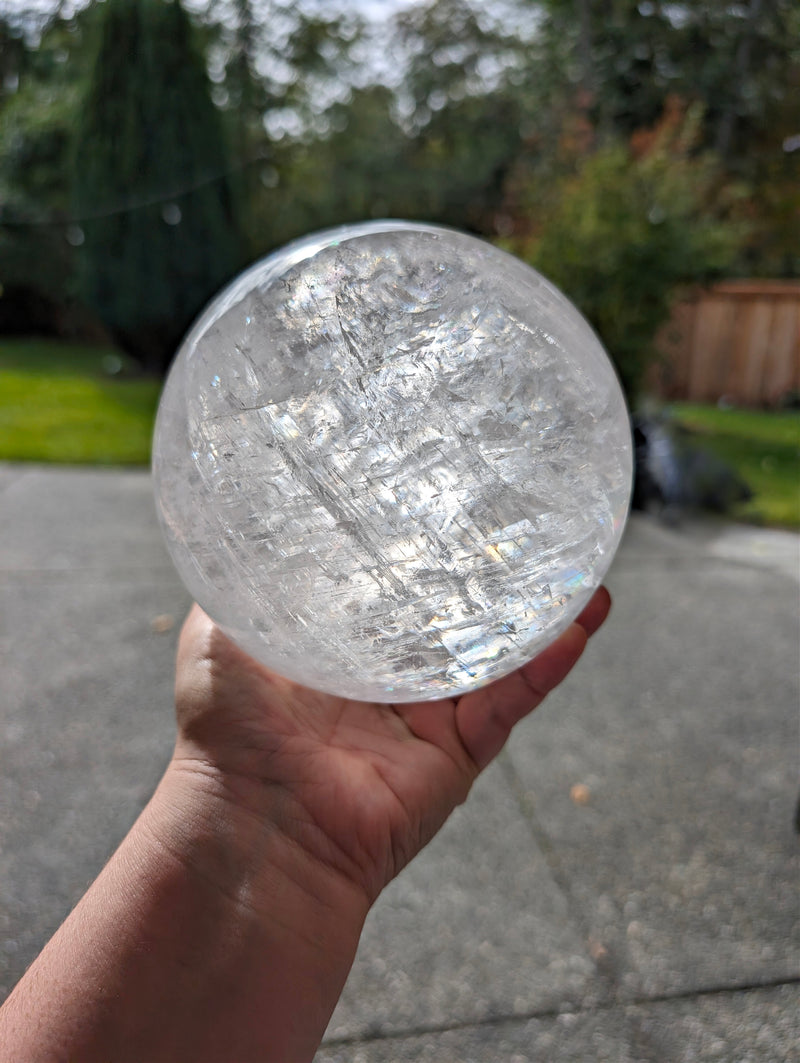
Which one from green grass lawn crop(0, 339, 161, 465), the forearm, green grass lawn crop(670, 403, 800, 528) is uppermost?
the forearm

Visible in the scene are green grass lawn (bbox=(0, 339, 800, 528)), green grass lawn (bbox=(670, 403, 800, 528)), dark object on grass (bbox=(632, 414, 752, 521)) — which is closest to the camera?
green grass lawn (bbox=(670, 403, 800, 528))

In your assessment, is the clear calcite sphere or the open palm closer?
the clear calcite sphere

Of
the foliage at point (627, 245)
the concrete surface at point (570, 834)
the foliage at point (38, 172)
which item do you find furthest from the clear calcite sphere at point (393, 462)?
the foliage at point (627, 245)

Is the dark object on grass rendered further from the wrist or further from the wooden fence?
the wrist

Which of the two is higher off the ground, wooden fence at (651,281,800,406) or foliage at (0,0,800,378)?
foliage at (0,0,800,378)

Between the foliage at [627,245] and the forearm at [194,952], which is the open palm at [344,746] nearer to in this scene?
the forearm at [194,952]

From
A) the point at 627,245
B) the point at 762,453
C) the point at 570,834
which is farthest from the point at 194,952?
the point at 627,245

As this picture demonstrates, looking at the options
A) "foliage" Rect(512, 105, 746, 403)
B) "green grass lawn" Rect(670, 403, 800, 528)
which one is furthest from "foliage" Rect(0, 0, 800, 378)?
"green grass lawn" Rect(670, 403, 800, 528)

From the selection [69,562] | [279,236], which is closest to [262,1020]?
[69,562]
